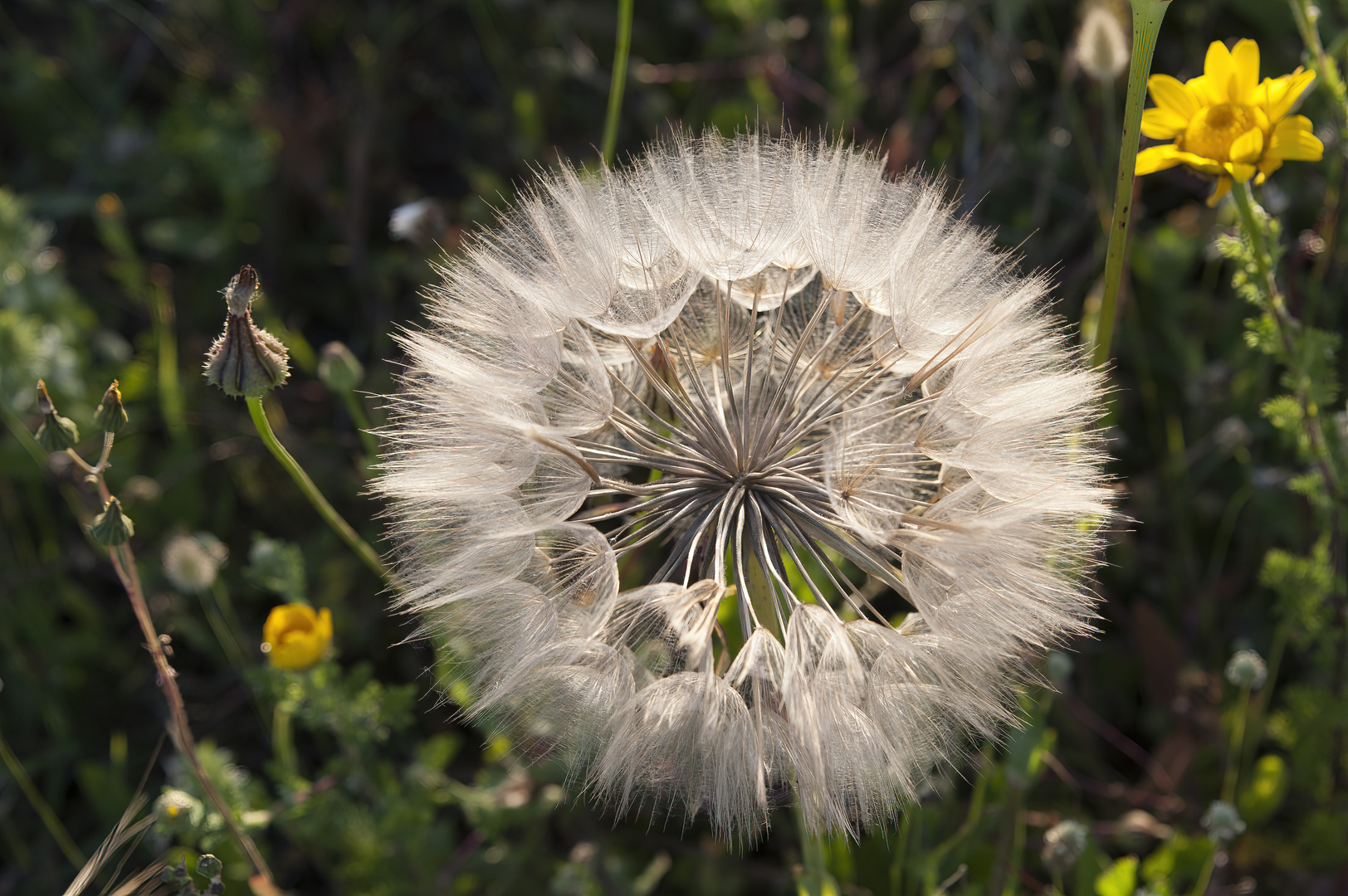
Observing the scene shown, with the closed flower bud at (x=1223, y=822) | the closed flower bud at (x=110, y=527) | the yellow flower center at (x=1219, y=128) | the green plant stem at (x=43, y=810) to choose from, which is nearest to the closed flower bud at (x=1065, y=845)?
the closed flower bud at (x=1223, y=822)

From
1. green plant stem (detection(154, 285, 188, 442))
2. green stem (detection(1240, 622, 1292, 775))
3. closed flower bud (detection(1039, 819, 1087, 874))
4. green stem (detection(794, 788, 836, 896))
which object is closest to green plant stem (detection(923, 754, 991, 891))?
closed flower bud (detection(1039, 819, 1087, 874))

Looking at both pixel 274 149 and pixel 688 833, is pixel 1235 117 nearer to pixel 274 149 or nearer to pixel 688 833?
pixel 688 833

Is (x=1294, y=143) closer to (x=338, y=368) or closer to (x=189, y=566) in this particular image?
(x=338, y=368)

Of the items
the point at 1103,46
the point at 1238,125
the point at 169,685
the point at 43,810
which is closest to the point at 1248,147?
the point at 1238,125

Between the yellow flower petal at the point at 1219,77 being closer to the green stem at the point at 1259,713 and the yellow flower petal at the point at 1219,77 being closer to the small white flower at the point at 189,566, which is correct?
the green stem at the point at 1259,713

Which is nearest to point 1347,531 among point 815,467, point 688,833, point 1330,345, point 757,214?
point 1330,345

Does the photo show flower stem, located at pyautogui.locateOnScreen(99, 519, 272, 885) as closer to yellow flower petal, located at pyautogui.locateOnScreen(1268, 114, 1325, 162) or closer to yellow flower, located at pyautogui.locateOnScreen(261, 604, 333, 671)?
yellow flower, located at pyautogui.locateOnScreen(261, 604, 333, 671)
